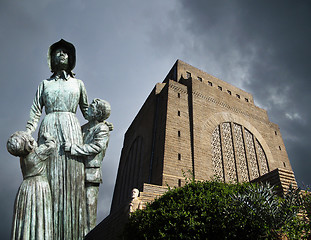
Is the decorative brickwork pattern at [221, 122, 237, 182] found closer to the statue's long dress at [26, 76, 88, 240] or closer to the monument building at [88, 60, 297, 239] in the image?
the monument building at [88, 60, 297, 239]

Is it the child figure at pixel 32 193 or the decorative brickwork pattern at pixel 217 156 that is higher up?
the decorative brickwork pattern at pixel 217 156

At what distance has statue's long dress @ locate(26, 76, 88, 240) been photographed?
2650 mm

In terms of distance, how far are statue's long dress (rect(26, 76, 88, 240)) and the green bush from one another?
2047 millimetres

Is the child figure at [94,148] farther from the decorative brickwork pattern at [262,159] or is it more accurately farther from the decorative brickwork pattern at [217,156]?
the decorative brickwork pattern at [262,159]

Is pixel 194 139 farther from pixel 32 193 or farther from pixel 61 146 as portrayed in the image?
pixel 32 193

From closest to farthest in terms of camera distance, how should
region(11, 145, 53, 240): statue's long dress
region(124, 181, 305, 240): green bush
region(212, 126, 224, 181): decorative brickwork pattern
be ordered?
region(11, 145, 53, 240): statue's long dress → region(124, 181, 305, 240): green bush → region(212, 126, 224, 181): decorative brickwork pattern

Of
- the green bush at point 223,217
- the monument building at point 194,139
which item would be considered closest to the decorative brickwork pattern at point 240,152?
the monument building at point 194,139

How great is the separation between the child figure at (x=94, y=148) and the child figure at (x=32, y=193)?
1.03 ft

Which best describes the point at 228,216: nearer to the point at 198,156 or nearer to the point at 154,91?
the point at 198,156

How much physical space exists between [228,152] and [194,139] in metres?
2.67

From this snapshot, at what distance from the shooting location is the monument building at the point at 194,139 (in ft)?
41.9

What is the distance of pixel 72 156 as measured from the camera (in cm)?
288

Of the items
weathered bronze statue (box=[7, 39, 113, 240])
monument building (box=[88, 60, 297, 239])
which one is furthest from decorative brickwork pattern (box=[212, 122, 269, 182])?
weathered bronze statue (box=[7, 39, 113, 240])

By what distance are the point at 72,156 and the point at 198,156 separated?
10.7 m
